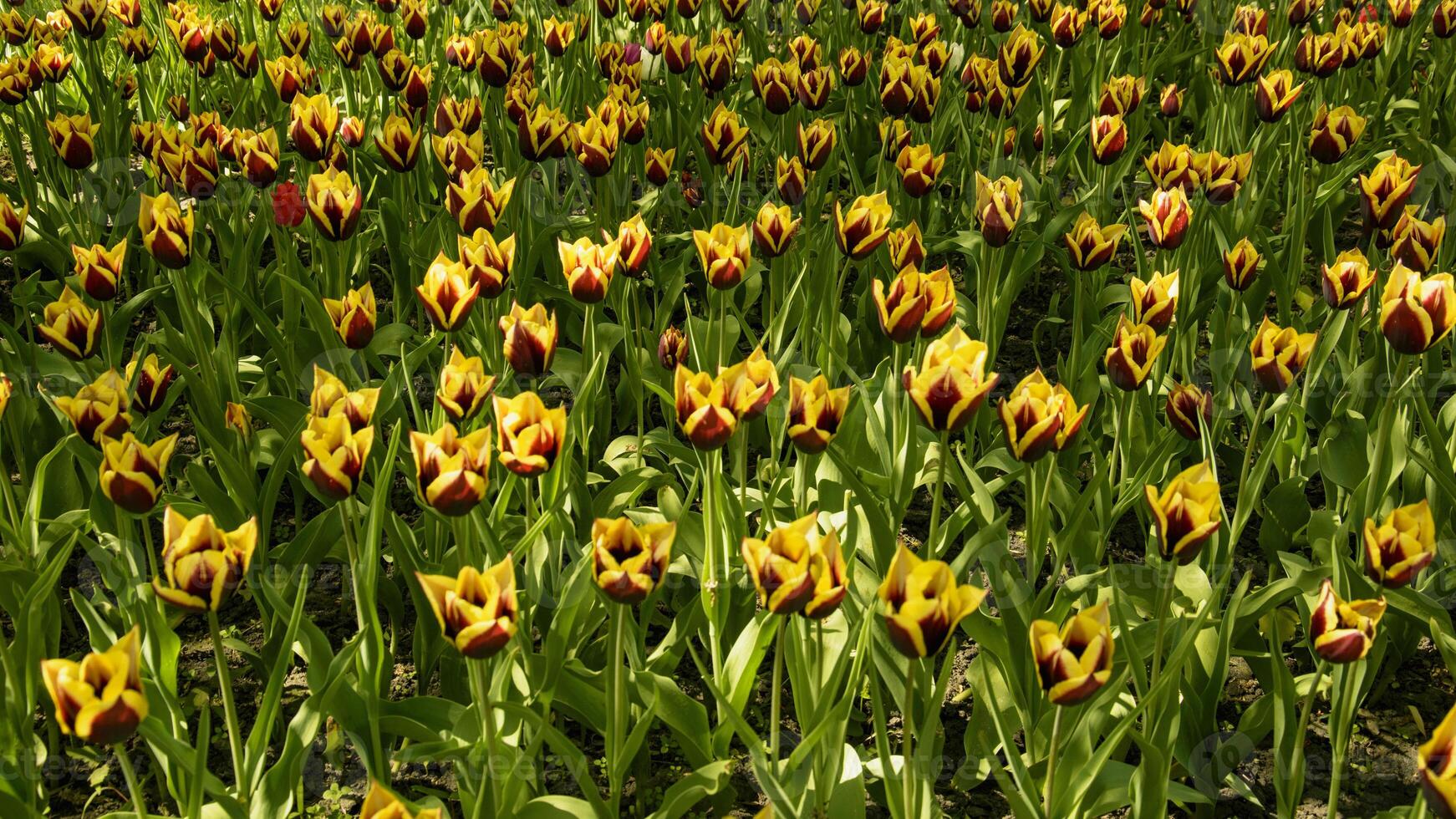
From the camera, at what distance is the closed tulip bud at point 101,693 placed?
1.40 m

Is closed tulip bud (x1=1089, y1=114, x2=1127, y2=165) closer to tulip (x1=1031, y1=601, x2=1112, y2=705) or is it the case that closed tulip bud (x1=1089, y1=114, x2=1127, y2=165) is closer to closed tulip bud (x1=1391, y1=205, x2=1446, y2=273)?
closed tulip bud (x1=1391, y1=205, x2=1446, y2=273)

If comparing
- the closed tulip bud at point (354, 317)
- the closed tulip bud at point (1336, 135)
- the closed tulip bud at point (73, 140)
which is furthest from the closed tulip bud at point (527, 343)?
the closed tulip bud at point (1336, 135)

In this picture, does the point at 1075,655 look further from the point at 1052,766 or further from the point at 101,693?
the point at 101,693

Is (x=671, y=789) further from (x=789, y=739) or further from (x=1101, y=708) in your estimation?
(x=1101, y=708)

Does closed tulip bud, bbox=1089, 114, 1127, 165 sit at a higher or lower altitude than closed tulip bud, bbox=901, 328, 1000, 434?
lower

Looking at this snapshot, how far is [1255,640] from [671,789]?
45.9 inches

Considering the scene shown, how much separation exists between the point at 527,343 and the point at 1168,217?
4.71 feet

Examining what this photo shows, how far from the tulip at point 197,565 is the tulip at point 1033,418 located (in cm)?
102

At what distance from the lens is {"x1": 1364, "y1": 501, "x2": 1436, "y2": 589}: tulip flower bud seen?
1.63 meters

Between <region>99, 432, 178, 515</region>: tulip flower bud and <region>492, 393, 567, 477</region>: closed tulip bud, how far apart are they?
1.62ft

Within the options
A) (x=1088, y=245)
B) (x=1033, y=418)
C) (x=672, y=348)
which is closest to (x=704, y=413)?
(x=1033, y=418)

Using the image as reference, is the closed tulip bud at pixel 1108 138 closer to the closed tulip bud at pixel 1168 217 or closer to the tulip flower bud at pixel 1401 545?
the closed tulip bud at pixel 1168 217

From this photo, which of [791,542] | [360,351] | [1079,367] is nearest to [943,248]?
[1079,367]

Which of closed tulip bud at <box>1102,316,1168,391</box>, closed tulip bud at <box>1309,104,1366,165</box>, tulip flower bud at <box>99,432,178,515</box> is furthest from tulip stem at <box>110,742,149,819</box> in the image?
closed tulip bud at <box>1309,104,1366,165</box>
